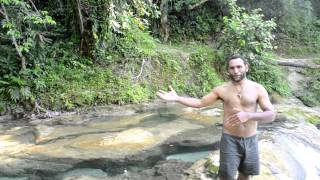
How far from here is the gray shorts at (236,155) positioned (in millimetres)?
4676

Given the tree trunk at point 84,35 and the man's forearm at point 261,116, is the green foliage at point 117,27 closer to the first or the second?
the tree trunk at point 84,35

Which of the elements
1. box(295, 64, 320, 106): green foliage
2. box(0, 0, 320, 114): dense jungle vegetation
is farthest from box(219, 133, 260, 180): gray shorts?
box(295, 64, 320, 106): green foliage

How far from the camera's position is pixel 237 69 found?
180 inches

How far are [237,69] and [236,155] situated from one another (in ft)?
3.11

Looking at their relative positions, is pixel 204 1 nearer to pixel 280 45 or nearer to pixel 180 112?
pixel 280 45

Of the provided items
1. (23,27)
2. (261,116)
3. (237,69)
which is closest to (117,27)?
(23,27)

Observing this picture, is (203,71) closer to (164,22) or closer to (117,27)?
(164,22)

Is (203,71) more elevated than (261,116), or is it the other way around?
(261,116)

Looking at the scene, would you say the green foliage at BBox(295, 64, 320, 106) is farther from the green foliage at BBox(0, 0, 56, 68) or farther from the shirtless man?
Result: the shirtless man

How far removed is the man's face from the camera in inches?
179

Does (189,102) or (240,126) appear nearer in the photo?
(240,126)

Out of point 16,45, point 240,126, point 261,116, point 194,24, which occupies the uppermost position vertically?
point 194,24

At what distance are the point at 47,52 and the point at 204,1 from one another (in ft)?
23.0

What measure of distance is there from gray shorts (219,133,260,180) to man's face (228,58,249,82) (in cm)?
66
